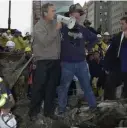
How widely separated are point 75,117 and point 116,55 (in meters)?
1.52

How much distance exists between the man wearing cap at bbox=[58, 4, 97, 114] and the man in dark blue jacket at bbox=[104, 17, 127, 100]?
0.60 metres

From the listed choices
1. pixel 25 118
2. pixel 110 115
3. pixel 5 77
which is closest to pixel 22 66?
pixel 5 77

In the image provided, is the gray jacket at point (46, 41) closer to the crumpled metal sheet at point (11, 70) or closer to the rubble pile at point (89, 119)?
the rubble pile at point (89, 119)

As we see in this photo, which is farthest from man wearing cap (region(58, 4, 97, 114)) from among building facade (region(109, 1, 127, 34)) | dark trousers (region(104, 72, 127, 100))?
building facade (region(109, 1, 127, 34))

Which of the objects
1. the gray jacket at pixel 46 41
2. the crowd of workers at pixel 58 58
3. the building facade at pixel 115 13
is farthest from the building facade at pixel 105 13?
the gray jacket at pixel 46 41

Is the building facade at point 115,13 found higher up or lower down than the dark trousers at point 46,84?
higher up

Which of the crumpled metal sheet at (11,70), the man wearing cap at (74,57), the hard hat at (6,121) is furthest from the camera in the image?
the crumpled metal sheet at (11,70)

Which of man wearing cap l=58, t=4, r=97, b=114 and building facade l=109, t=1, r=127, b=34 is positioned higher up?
building facade l=109, t=1, r=127, b=34

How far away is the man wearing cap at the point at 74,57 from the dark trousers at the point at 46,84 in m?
0.15

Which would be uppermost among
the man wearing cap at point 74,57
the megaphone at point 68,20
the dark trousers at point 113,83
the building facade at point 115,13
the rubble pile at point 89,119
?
the building facade at point 115,13

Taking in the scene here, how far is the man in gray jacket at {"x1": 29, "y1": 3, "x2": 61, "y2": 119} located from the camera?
6602mm

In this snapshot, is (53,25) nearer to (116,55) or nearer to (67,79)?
(67,79)

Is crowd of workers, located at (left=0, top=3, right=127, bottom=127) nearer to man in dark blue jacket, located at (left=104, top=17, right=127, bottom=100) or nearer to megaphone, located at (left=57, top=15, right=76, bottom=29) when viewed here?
man in dark blue jacket, located at (left=104, top=17, right=127, bottom=100)

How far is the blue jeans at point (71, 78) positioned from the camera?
6.88m
